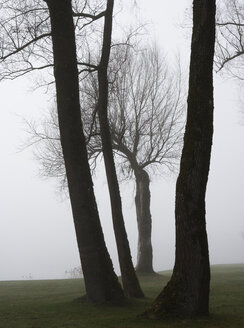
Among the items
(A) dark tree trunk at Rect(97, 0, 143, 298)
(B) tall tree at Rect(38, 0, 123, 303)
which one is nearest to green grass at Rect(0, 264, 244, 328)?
(B) tall tree at Rect(38, 0, 123, 303)

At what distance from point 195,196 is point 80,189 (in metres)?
2.86

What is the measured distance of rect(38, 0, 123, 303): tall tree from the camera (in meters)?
9.88

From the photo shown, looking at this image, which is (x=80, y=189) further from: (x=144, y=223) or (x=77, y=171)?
(x=144, y=223)

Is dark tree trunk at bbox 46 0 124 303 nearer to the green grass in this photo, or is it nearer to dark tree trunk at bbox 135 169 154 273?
the green grass

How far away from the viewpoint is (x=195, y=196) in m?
7.84

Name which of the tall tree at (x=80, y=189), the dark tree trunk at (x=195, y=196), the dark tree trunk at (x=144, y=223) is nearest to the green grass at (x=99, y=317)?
Result: the dark tree trunk at (x=195, y=196)

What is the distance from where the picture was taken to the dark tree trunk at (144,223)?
78.7 feet

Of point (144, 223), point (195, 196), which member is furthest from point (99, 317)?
point (144, 223)

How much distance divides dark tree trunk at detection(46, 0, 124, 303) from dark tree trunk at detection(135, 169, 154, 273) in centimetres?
1392

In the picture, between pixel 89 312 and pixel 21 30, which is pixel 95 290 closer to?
pixel 89 312

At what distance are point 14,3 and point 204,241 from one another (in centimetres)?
814

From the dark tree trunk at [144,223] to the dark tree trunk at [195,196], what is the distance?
1604cm

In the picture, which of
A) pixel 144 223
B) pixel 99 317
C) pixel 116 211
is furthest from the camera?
pixel 144 223

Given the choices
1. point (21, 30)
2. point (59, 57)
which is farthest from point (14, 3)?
point (59, 57)
